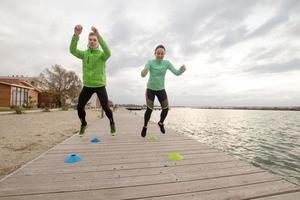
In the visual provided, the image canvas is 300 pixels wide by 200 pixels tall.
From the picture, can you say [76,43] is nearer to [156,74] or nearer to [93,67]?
[93,67]

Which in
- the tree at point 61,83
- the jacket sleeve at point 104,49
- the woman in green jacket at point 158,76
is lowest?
the woman in green jacket at point 158,76

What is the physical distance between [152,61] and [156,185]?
3.52 metres

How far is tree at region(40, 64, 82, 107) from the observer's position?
45688 millimetres

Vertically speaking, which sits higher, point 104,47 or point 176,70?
point 104,47

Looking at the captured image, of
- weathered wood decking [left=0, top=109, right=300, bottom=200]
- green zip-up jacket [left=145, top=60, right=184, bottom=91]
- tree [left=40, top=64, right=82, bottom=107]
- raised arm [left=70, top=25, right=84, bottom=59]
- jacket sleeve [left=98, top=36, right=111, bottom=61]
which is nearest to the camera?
weathered wood decking [left=0, top=109, right=300, bottom=200]

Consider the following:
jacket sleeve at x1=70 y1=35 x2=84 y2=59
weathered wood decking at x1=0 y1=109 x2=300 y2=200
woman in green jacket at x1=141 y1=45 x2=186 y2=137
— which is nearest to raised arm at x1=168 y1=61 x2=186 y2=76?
woman in green jacket at x1=141 y1=45 x2=186 y2=137

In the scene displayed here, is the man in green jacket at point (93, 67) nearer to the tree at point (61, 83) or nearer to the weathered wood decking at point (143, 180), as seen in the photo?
the weathered wood decking at point (143, 180)

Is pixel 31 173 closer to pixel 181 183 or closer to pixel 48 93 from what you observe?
pixel 181 183

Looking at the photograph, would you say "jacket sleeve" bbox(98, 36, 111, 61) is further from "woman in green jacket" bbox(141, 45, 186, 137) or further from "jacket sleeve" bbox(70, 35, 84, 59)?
"woman in green jacket" bbox(141, 45, 186, 137)

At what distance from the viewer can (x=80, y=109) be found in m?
4.61

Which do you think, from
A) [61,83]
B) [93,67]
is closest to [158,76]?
[93,67]

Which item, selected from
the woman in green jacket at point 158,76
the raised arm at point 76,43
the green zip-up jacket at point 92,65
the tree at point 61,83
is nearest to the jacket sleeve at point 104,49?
the green zip-up jacket at point 92,65

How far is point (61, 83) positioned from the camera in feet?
153

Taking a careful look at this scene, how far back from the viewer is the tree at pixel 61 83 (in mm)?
45688
